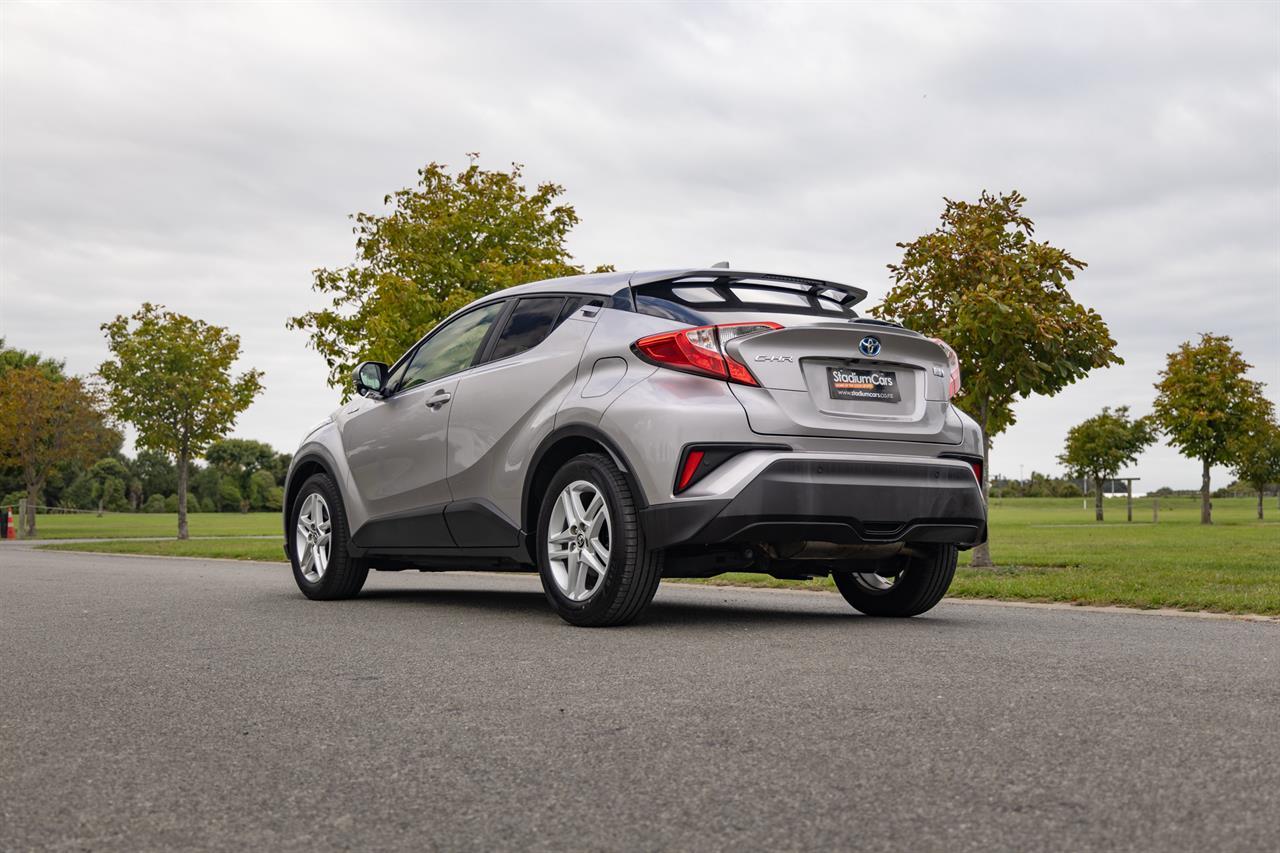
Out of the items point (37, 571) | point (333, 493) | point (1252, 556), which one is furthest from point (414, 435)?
point (1252, 556)

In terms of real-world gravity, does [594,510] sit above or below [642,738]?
above

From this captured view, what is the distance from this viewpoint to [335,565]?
28.5 ft

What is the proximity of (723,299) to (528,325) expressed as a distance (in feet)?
4.36

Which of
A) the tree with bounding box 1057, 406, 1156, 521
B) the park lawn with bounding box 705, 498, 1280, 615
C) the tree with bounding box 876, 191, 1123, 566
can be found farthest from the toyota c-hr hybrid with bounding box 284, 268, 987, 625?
the tree with bounding box 1057, 406, 1156, 521

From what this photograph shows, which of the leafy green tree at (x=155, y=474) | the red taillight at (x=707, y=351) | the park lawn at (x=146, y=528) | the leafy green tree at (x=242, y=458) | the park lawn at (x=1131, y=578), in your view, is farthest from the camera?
the leafy green tree at (x=242, y=458)

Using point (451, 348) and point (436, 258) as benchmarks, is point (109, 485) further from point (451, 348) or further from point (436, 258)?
point (451, 348)

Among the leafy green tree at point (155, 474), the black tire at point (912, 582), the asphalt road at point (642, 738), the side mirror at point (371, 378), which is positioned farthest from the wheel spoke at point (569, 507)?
the leafy green tree at point (155, 474)

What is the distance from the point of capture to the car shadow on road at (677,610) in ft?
22.8

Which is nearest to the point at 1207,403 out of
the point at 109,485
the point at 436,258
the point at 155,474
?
the point at 436,258

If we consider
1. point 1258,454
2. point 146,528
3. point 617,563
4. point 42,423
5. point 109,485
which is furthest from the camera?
point 109,485

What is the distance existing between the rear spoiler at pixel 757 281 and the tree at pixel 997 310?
6252mm

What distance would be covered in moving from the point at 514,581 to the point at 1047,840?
1034cm

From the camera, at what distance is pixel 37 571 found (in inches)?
548

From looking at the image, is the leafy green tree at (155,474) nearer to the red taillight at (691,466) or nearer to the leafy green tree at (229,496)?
the leafy green tree at (229,496)
